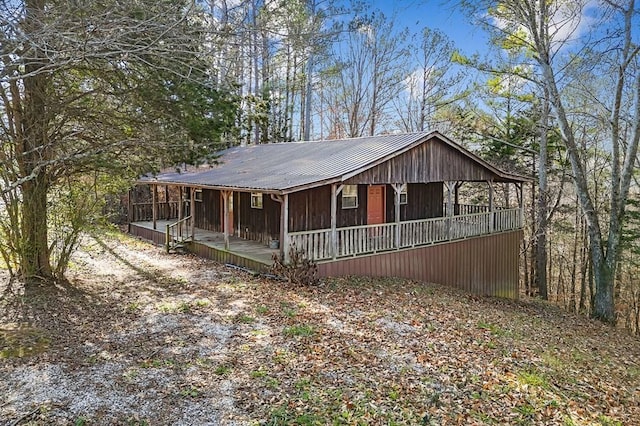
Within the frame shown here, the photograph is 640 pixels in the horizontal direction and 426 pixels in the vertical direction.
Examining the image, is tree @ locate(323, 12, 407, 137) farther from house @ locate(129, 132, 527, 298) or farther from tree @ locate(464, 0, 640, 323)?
tree @ locate(464, 0, 640, 323)

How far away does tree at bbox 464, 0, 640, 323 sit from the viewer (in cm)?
1349

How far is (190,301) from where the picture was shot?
1019 cm

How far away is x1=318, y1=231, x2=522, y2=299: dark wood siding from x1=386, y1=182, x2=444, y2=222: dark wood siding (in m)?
1.99

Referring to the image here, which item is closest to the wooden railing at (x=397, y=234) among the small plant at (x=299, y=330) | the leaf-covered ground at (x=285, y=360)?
the leaf-covered ground at (x=285, y=360)

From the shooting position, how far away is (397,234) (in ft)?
46.4

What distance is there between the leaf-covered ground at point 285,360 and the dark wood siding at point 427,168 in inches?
141

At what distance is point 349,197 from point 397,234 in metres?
2.25

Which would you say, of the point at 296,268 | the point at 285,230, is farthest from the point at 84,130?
the point at 296,268

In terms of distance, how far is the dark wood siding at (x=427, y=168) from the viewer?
44.3 ft

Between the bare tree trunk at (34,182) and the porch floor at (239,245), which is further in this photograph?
the porch floor at (239,245)

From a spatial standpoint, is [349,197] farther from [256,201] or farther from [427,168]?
[256,201]

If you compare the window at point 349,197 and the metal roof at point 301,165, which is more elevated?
the metal roof at point 301,165

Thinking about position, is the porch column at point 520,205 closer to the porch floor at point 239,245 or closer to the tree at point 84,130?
the porch floor at point 239,245

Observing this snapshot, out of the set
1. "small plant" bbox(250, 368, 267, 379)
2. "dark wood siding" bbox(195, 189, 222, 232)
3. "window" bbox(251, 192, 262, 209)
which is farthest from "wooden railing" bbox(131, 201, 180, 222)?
"small plant" bbox(250, 368, 267, 379)
